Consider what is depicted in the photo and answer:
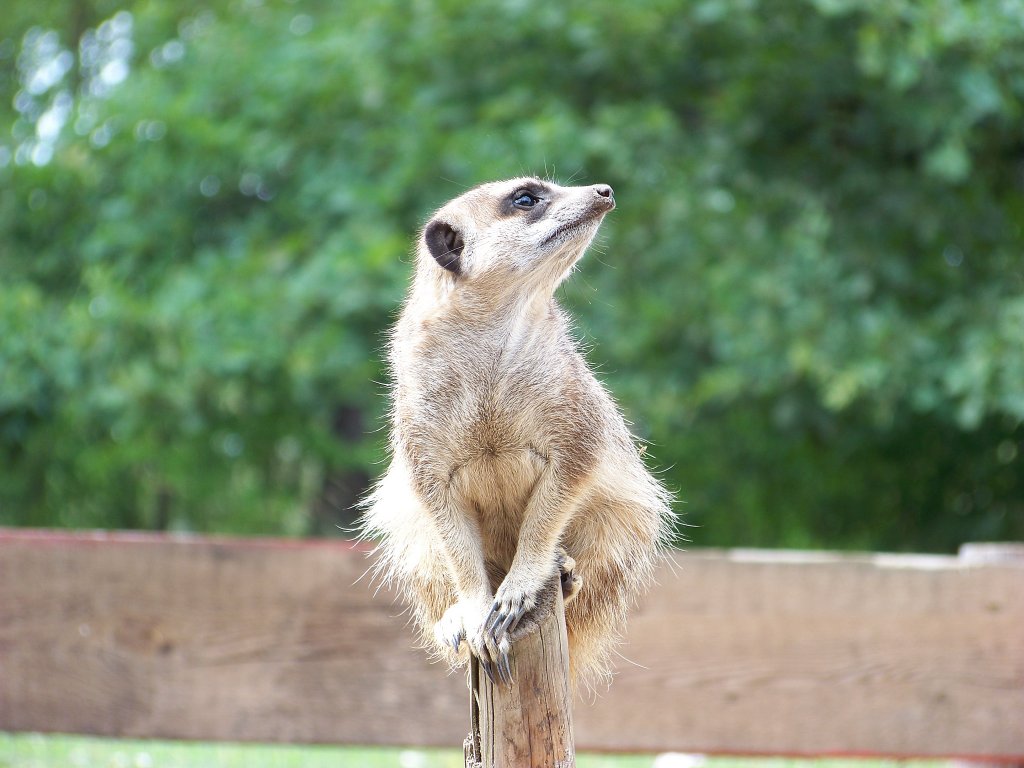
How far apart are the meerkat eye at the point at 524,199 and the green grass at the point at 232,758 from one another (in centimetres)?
275

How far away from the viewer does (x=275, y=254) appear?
7012mm

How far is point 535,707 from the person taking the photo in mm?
2789

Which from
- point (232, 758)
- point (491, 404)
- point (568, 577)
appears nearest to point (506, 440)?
point (491, 404)

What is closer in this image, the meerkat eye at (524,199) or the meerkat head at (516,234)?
the meerkat head at (516,234)

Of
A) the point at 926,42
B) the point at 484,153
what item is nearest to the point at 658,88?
the point at 484,153

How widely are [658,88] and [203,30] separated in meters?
3.88

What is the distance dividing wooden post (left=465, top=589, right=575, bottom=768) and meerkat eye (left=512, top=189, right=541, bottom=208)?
100cm

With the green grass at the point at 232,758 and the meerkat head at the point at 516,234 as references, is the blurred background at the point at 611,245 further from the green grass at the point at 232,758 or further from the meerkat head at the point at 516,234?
the meerkat head at the point at 516,234

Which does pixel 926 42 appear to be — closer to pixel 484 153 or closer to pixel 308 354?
pixel 484 153

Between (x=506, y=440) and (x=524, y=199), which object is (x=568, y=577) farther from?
(x=524, y=199)

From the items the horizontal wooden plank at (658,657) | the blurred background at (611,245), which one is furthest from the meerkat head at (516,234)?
the blurred background at (611,245)

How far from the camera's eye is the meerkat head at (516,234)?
9.57 ft

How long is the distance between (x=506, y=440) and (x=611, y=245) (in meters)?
4.31

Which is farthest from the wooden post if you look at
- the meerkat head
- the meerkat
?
the meerkat head
